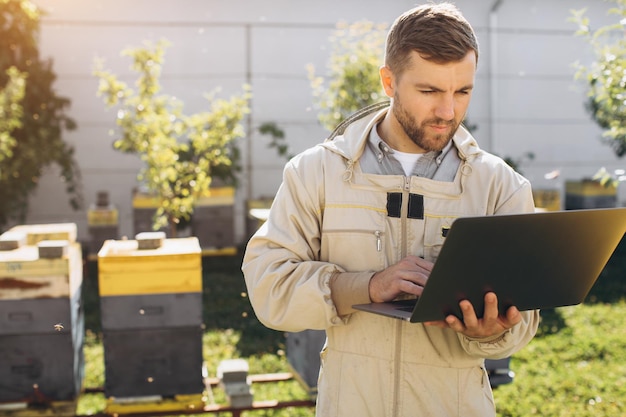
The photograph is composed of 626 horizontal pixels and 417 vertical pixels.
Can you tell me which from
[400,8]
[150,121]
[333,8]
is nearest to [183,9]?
[333,8]

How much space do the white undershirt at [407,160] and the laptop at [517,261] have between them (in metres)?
0.33

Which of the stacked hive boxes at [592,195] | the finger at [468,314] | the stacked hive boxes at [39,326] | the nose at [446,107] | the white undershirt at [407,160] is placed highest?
the nose at [446,107]

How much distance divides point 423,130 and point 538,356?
13.7ft

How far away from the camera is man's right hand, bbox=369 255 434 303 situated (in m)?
1.57

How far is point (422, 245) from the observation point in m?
1.73

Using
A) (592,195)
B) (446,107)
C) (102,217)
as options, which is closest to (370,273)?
(446,107)

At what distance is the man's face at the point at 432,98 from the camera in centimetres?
169

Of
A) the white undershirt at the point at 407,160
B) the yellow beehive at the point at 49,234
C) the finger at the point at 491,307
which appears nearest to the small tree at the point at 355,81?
the yellow beehive at the point at 49,234

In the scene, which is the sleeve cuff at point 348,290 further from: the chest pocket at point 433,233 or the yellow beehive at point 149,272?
the yellow beehive at point 149,272

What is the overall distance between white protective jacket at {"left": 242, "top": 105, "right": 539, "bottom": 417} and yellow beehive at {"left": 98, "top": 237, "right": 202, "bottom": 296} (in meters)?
1.90

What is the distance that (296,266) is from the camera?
67.7 inches

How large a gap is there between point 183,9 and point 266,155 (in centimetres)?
226

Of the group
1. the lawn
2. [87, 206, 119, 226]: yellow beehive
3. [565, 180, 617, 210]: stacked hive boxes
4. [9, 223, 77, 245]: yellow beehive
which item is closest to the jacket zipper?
the lawn

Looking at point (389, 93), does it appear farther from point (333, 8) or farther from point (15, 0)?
point (333, 8)
